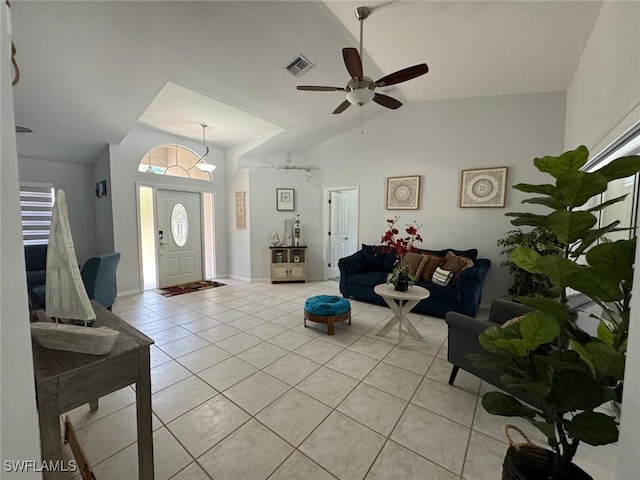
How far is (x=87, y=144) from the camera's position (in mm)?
4129

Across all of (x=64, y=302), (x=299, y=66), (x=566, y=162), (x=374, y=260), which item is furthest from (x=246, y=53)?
(x=374, y=260)

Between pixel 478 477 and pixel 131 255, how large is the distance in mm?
5277

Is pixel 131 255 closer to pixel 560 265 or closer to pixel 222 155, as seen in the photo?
pixel 222 155

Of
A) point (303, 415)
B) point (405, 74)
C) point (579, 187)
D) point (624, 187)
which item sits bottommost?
point (303, 415)

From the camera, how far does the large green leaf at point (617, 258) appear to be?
0.75m

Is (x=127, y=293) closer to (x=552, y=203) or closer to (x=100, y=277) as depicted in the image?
(x=100, y=277)

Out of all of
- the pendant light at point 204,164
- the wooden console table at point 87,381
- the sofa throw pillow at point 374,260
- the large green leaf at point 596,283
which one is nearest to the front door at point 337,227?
the sofa throw pillow at point 374,260

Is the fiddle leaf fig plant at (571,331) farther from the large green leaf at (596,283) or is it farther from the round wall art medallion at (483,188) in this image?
the round wall art medallion at (483,188)

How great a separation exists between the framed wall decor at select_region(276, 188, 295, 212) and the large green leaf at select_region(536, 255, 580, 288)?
501cm

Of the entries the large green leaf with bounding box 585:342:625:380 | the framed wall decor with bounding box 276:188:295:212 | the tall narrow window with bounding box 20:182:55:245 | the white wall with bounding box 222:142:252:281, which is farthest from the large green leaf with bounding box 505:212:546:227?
the tall narrow window with bounding box 20:182:55:245

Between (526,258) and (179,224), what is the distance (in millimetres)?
5576

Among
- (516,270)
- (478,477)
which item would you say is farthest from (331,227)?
(478,477)

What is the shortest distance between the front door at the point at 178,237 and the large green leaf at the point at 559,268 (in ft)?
18.0

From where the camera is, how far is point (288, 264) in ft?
17.9
